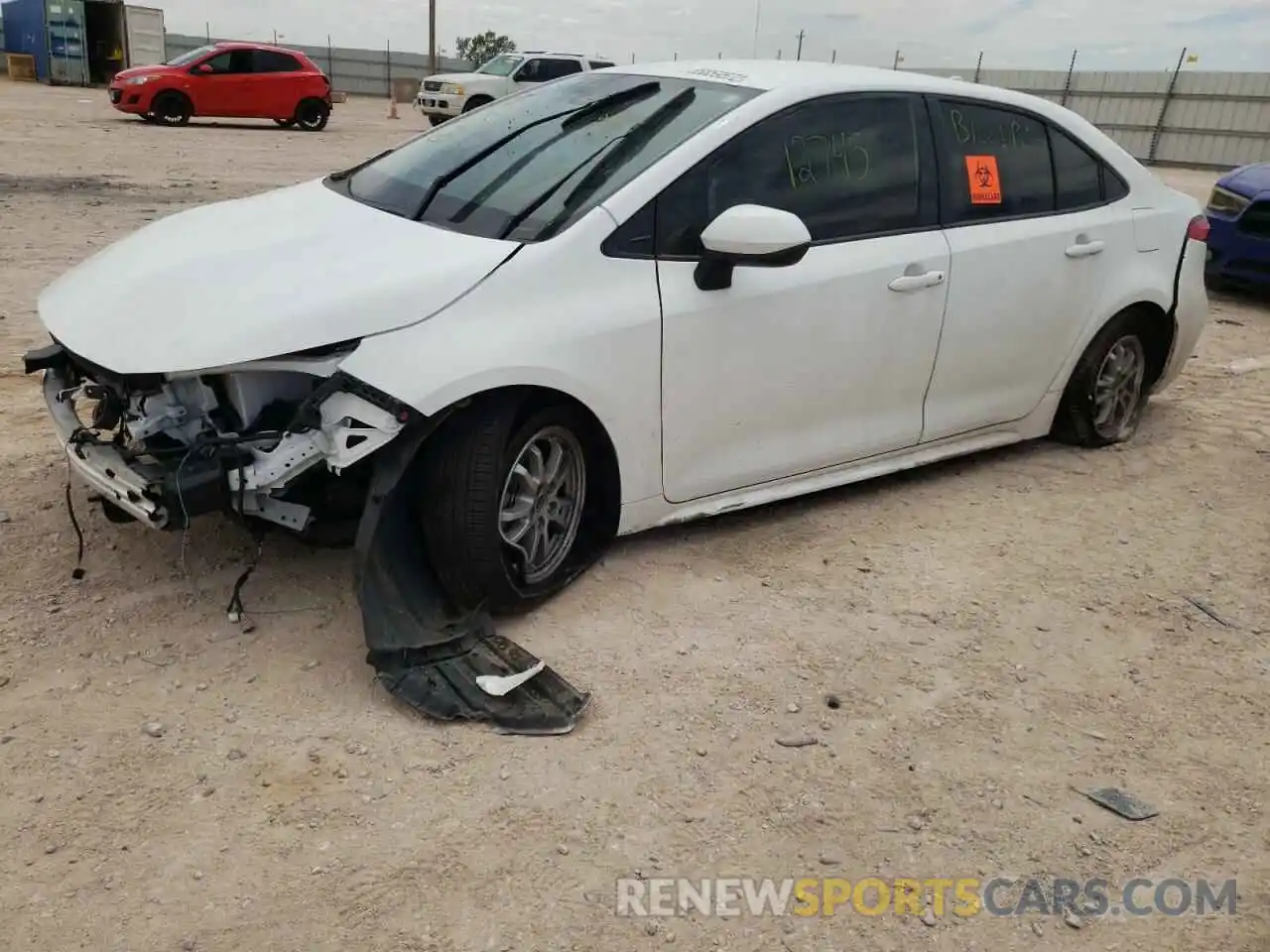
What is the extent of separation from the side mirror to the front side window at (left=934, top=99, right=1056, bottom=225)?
114cm

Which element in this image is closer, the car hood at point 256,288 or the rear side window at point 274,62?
the car hood at point 256,288

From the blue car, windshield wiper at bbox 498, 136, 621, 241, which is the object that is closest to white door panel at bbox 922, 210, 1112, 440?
windshield wiper at bbox 498, 136, 621, 241

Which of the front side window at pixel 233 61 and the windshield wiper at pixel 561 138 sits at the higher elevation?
the windshield wiper at pixel 561 138

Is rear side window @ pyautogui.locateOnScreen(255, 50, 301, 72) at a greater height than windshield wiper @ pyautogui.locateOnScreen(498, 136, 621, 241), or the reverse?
windshield wiper @ pyautogui.locateOnScreen(498, 136, 621, 241)

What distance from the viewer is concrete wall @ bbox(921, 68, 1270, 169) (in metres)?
25.0

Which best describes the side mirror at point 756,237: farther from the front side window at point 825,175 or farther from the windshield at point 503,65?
the windshield at point 503,65

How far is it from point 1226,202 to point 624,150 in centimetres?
726

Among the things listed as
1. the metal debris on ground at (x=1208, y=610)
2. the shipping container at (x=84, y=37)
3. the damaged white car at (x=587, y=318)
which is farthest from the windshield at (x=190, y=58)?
the metal debris on ground at (x=1208, y=610)

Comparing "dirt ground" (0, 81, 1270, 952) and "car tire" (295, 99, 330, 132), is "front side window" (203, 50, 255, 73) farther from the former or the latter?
"dirt ground" (0, 81, 1270, 952)

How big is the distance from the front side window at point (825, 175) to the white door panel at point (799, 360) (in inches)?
3.7

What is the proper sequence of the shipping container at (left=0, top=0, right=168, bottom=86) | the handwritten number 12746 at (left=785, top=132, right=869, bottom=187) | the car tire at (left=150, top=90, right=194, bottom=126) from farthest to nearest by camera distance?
the shipping container at (left=0, top=0, right=168, bottom=86) → the car tire at (left=150, top=90, right=194, bottom=126) → the handwritten number 12746 at (left=785, top=132, right=869, bottom=187)

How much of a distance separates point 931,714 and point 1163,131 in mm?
28127

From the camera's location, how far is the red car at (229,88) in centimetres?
1950

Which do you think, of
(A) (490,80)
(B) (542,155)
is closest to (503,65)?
(A) (490,80)
